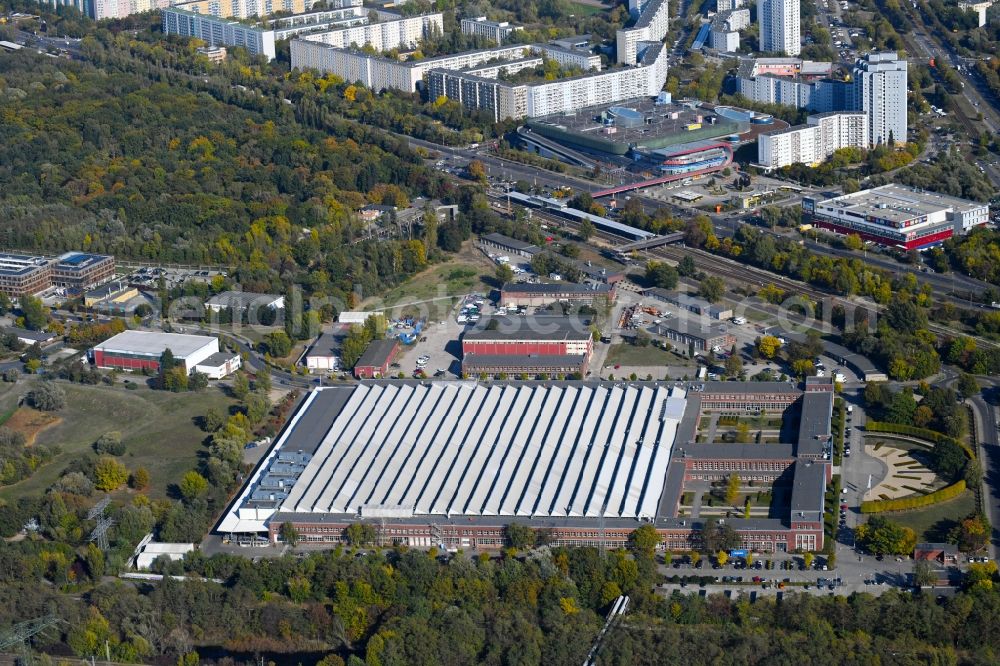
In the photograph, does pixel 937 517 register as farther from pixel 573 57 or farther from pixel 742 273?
pixel 573 57

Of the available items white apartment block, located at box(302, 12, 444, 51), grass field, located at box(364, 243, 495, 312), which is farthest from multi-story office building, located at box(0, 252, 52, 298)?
white apartment block, located at box(302, 12, 444, 51)

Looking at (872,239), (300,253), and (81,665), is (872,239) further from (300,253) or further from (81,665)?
(81,665)

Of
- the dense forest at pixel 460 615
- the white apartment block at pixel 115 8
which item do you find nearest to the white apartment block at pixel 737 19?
the white apartment block at pixel 115 8

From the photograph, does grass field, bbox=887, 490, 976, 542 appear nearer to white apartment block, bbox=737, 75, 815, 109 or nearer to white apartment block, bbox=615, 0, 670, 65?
white apartment block, bbox=737, 75, 815, 109

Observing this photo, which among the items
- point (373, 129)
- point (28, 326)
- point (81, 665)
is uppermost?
point (373, 129)

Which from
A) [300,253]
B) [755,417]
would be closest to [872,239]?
[755,417]

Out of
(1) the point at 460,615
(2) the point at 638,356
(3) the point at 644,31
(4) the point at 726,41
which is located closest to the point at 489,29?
(3) the point at 644,31
